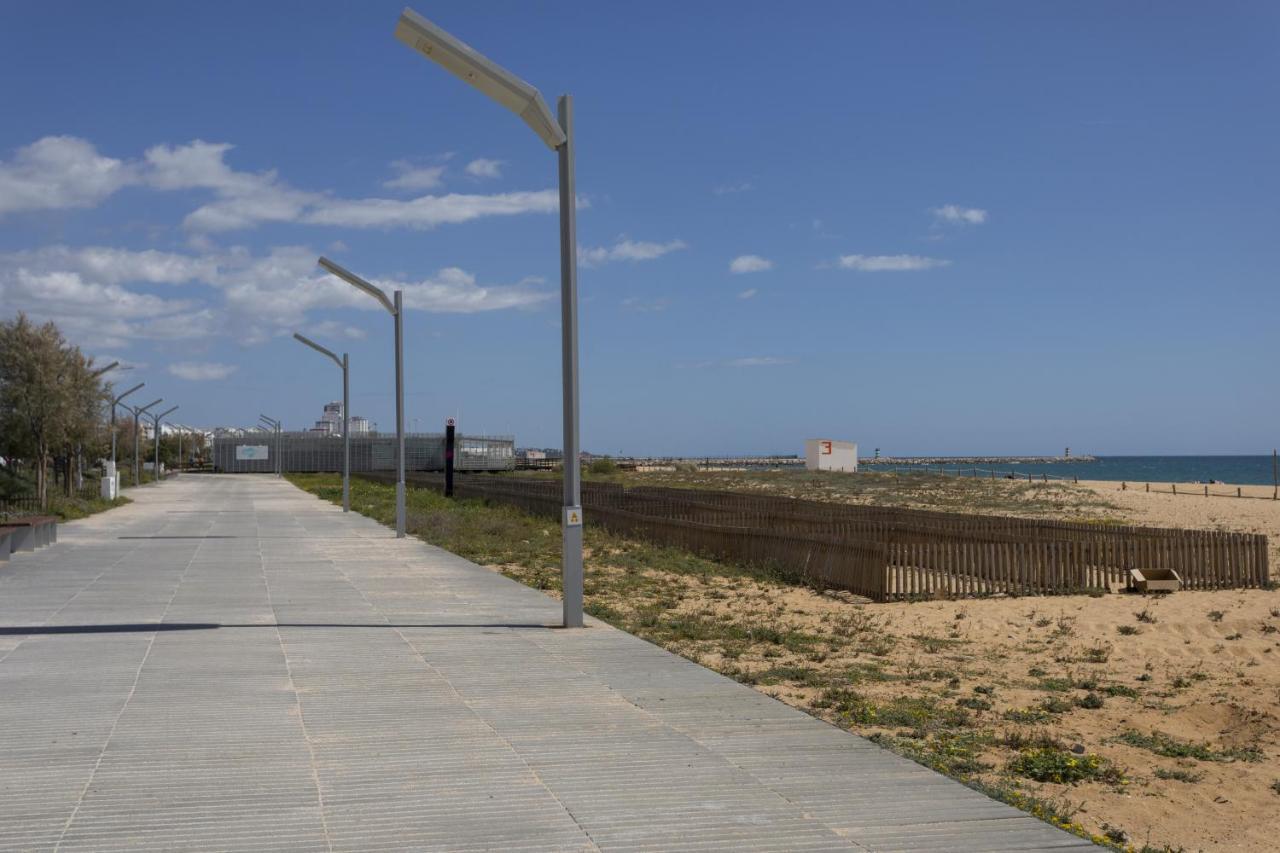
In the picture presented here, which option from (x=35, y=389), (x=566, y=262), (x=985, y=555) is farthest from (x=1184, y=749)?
(x=35, y=389)

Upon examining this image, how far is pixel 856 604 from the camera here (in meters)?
17.0

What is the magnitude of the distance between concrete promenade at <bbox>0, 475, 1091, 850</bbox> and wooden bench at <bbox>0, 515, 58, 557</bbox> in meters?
8.32

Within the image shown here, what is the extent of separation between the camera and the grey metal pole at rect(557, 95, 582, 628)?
40.8ft

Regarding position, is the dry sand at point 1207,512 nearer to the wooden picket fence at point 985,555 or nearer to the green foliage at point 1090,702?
the wooden picket fence at point 985,555

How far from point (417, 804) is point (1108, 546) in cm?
1571

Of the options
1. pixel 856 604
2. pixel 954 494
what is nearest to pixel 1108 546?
pixel 856 604

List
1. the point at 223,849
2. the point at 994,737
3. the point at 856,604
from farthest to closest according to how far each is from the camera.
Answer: the point at 856,604 < the point at 994,737 < the point at 223,849

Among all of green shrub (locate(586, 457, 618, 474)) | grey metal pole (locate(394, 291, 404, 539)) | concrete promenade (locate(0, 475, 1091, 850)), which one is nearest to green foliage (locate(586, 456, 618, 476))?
green shrub (locate(586, 457, 618, 474))

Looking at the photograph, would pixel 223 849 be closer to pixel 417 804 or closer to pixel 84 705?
pixel 417 804

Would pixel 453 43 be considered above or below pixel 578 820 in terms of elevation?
above

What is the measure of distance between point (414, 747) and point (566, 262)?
6.26 meters

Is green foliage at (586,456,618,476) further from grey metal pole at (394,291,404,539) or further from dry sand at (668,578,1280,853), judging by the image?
dry sand at (668,578,1280,853)

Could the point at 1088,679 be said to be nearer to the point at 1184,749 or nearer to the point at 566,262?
the point at 1184,749

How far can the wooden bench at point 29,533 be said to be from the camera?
21.5 meters
